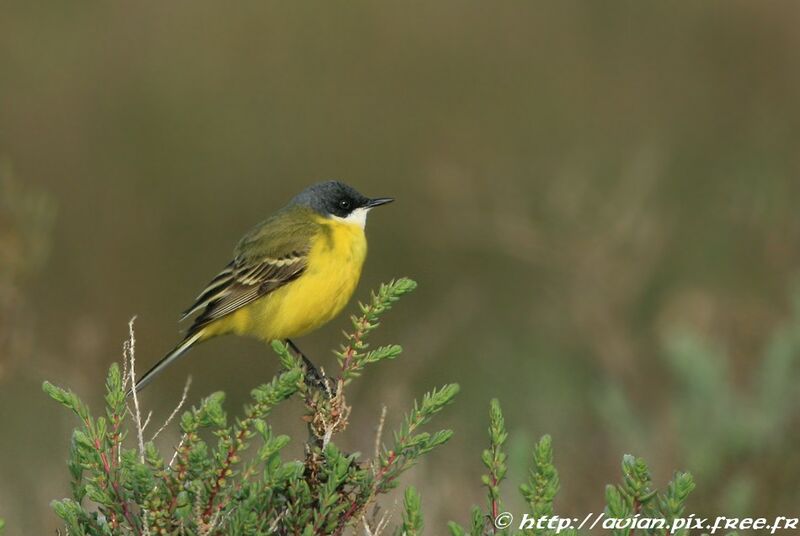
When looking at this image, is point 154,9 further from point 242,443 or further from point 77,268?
point 242,443

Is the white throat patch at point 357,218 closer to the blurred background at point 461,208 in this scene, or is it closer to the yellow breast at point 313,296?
the yellow breast at point 313,296

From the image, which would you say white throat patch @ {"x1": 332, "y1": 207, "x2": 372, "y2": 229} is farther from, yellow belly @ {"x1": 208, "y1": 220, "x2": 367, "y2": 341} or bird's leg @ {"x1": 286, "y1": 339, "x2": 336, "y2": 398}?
bird's leg @ {"x1": 286, "y1": 339, "x2": 336, "y2": 398}

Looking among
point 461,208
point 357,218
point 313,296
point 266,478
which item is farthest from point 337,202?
point 266,478

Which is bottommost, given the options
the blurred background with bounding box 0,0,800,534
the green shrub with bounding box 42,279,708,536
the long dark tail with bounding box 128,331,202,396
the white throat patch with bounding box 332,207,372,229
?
the blurred background with bounding box 0,0,800,534

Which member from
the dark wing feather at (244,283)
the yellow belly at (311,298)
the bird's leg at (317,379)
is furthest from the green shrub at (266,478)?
the dark wing feather at (244,283)

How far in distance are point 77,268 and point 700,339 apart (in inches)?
239

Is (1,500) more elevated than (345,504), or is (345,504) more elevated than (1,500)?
(345,504)

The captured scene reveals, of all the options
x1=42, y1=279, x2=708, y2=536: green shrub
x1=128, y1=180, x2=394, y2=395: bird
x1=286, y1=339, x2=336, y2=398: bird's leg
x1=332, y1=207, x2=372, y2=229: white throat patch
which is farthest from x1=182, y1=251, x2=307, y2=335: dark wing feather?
x1=42, y1=279, x2=708, y2=536: green shrub

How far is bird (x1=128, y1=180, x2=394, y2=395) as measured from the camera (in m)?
5.96

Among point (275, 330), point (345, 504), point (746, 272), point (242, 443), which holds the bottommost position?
point (746, 272)

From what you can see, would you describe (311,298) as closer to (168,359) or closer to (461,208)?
(168,359)

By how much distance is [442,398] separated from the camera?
10.9 feet

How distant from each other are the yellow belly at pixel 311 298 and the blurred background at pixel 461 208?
486 mm

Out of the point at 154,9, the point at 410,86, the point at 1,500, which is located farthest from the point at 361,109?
the point at 1,500
